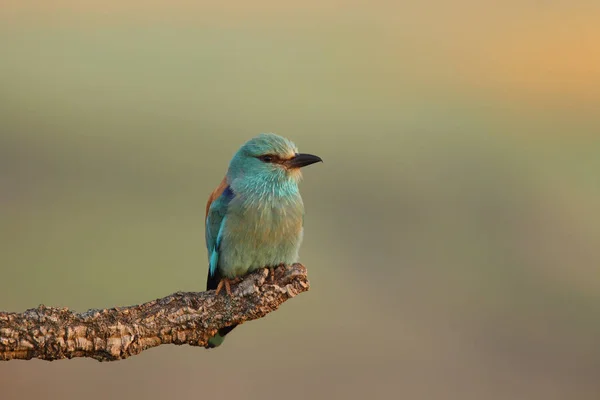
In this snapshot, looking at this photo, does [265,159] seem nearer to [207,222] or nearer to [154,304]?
[207,222]

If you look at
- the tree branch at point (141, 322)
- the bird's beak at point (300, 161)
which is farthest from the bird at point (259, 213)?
the tree branch at point (141, 322)

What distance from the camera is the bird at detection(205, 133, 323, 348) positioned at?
3422 millimetres

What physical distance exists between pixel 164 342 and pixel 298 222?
2.87 feet

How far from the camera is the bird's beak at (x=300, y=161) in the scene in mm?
3436

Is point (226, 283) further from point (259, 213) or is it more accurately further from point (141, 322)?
point (141, 322)

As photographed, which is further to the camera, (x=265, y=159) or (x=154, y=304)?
(x=265, y=159)

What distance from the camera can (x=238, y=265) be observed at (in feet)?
11.3

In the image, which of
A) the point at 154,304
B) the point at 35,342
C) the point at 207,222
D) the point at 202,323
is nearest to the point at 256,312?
the point at 202,323

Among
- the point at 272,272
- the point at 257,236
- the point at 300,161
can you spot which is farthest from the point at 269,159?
the point at 272,272

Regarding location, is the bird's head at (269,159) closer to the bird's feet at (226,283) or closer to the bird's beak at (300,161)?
the bird's beak at (300,161)

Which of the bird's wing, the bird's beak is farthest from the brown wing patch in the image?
the bird's beak

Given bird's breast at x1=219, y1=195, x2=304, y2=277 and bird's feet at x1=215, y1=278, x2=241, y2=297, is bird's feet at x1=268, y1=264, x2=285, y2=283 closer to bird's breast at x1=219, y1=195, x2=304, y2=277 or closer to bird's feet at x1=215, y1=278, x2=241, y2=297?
bird's breast at x1=219, y1=195, x2=304, y2=277

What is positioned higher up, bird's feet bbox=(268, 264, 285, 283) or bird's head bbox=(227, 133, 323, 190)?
bird's head bbox=(227, 133, 323, 190)

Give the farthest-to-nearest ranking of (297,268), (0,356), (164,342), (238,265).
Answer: (238,265)
(297,268)
(164,342)
(0,356)
